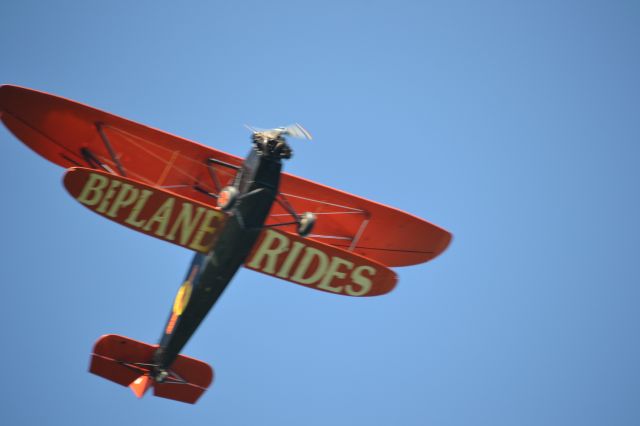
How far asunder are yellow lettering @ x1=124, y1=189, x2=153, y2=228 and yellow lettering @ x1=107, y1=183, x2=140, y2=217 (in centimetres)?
8

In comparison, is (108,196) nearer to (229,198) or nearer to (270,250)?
(229,198)

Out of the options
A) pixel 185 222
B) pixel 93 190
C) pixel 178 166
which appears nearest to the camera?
pixel 93 190

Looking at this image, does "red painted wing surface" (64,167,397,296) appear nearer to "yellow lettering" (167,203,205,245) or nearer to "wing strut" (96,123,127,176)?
"yellow lettering" (167,203,205,245)

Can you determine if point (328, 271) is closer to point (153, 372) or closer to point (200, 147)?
point (200, 147)

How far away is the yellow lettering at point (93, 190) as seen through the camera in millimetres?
9875

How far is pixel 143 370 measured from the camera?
1288 cm

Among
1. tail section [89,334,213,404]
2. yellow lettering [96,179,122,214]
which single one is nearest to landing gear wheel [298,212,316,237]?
yellow lettering [96,179,122,214]

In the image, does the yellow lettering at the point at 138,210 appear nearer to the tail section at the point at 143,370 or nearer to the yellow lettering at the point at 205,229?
the yellow lettering at the point at 205,229

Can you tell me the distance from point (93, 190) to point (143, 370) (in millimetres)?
4179

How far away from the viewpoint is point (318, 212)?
1240cm

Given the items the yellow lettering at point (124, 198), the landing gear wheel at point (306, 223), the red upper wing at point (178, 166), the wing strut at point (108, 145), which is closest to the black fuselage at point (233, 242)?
the landing gear wheel at point (306, 223)

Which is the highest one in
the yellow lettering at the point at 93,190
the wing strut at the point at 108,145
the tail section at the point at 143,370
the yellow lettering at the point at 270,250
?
the wing strut at the point at 108,145

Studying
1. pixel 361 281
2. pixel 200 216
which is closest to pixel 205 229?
pixel 200 216

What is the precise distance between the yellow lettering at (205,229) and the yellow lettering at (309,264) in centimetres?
141
